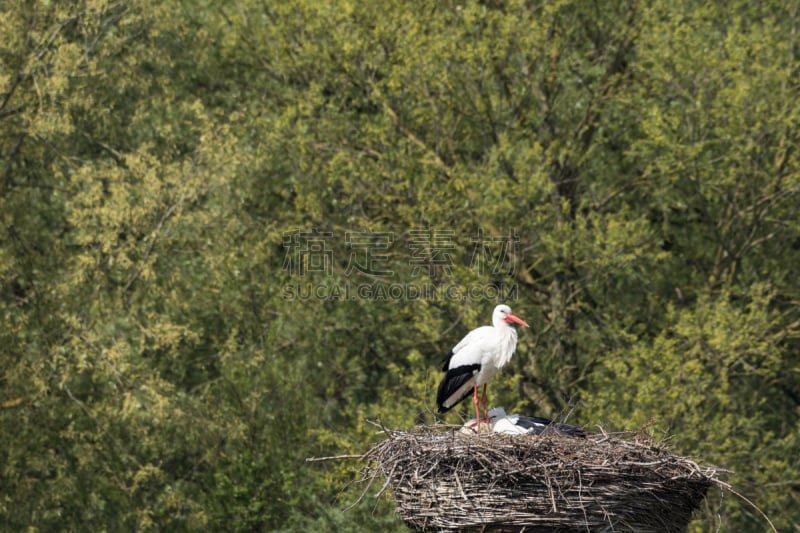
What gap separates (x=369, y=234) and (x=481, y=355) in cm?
760

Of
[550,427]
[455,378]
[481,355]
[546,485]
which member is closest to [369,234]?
[455,378]

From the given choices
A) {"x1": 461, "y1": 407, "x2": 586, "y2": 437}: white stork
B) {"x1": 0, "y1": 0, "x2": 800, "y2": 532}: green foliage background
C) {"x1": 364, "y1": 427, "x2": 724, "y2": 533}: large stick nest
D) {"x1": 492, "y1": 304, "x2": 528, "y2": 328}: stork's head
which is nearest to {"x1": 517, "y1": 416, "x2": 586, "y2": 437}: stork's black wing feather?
{"x1": 461, "y1": 407, "x2": 586, "y2": 437}: white stork

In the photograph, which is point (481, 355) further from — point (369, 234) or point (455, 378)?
point (369, 234)

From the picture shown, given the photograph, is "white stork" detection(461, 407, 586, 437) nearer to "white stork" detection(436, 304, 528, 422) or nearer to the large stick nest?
the large stick nest

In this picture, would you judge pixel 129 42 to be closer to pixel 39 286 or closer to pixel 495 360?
pixel 39 286

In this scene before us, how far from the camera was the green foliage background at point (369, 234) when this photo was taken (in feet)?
51.5

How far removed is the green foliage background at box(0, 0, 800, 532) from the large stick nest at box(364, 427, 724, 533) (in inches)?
281

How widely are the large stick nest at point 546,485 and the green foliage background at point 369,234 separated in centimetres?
715

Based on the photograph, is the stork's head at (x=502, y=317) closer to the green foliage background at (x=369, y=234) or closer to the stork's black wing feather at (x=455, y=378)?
the stork's black wing feather at (x=455, y=378)

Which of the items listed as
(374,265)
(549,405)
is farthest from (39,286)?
(549,405)

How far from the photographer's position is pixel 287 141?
18.1m

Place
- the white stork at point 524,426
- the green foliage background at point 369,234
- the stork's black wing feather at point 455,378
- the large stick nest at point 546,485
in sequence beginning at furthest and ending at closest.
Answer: the green foliage background at point 369,234
the stork's black wing feather at point 455,378
the white stork at point 524,426
the large stick nest at point 546,485

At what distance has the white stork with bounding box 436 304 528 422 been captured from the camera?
991 cm

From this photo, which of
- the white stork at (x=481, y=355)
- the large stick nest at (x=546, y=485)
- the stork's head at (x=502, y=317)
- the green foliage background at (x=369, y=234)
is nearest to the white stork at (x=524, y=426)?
the large stick nest at (x=546, y=485)
